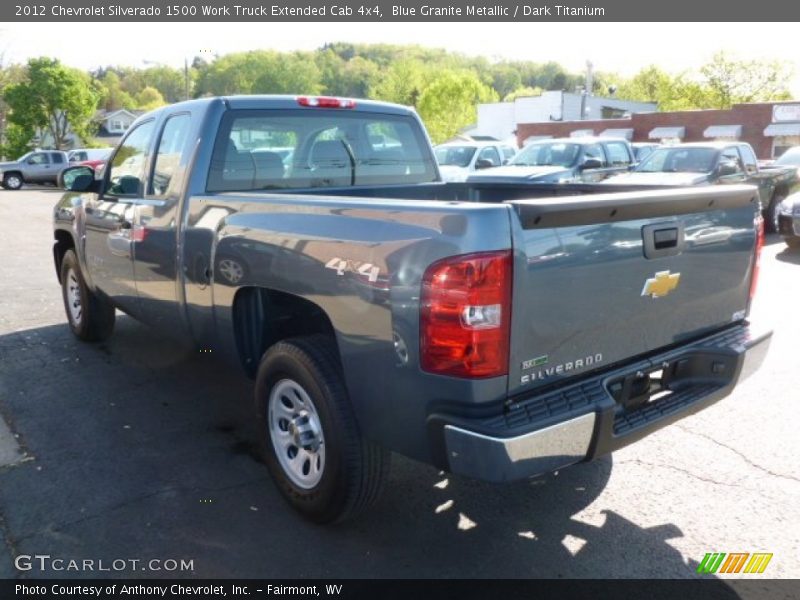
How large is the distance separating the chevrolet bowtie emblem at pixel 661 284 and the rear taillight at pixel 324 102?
2.48 m

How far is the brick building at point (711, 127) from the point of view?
36688 millimetres

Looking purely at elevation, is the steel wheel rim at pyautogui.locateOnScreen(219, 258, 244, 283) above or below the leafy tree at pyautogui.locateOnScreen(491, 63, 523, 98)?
below

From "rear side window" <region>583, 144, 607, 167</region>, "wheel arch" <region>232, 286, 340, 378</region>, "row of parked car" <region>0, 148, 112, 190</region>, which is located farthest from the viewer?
"row of parked car" <region>0, 148, 112, 190</region>

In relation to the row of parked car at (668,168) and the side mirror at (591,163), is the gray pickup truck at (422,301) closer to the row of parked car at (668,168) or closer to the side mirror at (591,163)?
the row of parked car at (668,168)

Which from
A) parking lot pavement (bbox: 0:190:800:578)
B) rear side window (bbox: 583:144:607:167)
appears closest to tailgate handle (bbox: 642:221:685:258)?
parking lot pavement (bbox: 0:190:800:578)

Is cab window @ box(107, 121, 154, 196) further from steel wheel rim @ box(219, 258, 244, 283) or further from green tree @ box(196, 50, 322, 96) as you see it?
green tree @ box(196, 50, 322, 96)

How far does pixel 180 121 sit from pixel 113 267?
1290 mm

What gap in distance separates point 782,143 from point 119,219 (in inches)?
1589

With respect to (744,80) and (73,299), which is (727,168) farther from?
(744,80)

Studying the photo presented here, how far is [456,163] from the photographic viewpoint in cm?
1736

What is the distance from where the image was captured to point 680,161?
40.5 feet

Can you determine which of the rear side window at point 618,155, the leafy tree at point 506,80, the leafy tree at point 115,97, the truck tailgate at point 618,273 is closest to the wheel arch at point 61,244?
the truck tailgate at point 618,273

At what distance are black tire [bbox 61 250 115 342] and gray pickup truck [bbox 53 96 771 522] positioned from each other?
1609 mm

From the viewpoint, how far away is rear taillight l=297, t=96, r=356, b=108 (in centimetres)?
441
